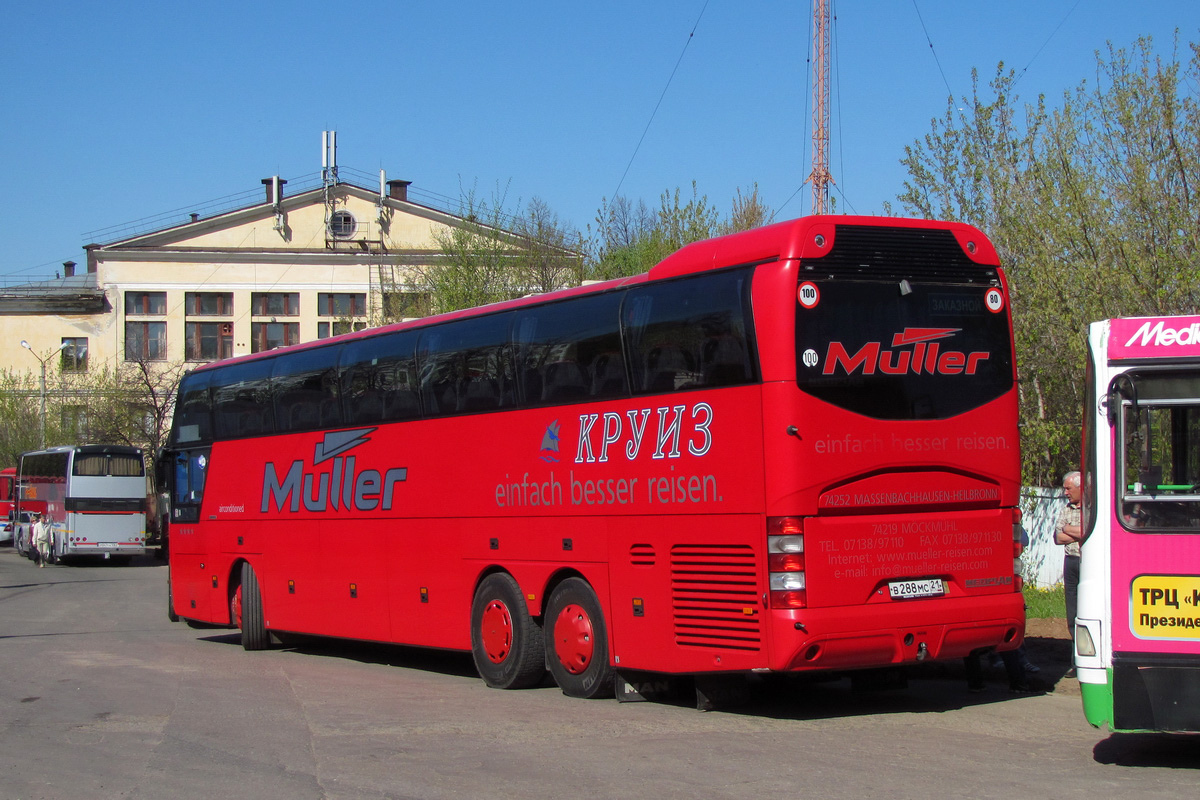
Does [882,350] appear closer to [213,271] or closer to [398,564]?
[398,564]

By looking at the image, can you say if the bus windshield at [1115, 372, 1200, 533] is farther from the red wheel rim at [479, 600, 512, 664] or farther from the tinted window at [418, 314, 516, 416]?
the red wheel rim at [479, 600, 512, 664]

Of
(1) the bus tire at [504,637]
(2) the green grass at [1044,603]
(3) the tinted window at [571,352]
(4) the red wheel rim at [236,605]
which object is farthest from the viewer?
(4) the red wheel rim at [236,605]

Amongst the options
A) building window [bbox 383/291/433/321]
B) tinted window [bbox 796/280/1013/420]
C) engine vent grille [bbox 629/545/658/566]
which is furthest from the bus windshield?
building window [bbox 383/291/433/321]

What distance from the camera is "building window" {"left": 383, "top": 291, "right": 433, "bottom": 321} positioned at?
130 feet

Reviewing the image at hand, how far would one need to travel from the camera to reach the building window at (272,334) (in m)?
67.5

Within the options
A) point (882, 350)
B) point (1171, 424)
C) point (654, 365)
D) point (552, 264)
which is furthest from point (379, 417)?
point (552, 264)

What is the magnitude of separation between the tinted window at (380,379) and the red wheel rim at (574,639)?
→ 129 inches

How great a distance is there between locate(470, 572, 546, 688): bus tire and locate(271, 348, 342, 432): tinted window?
3607mm

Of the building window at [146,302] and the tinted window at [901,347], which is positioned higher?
the building window at [146,302]

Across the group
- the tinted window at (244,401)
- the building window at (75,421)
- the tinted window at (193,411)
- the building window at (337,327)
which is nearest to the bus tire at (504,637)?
the tinted window at (244,401)

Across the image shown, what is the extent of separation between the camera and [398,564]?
14.6 metres

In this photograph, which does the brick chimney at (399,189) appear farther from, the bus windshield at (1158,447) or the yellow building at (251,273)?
the bus windshield at (1158,447)

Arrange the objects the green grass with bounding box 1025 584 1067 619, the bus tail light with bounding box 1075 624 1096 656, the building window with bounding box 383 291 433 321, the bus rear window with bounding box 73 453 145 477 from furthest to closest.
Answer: the bus rear window with bounding box 73 453 145 477, the building window with bounding box 383 291 433 321, the green grass with bounding box 1025 584 1067 619, the bus tail light with bounding box 1075 624 1096 656

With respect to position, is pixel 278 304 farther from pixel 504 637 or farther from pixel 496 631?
pixel 504 637
